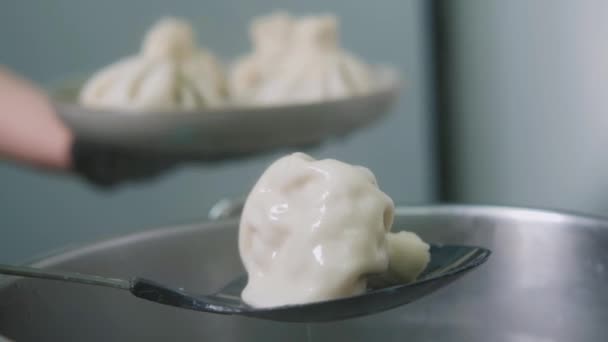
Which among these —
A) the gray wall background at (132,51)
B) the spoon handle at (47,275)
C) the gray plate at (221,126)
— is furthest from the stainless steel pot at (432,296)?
the gray wall background at (132,51)

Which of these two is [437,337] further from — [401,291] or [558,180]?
[558,180]

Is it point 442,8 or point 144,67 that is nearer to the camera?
point 144,67

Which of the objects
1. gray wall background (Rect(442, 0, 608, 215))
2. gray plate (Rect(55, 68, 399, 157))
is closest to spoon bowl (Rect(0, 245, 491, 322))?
gray plate (Rect(55, 68, 399, 157))

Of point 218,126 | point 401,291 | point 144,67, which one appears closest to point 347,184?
point 401,291

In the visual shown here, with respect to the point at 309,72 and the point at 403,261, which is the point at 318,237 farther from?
the point at 309,72

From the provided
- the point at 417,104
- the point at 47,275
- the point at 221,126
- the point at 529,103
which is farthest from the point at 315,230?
the point at 417,104

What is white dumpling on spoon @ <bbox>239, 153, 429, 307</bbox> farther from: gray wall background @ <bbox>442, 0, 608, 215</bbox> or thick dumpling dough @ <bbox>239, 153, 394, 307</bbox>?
gray wall background @ <bbox>442, 0, 608, 215</bbox>

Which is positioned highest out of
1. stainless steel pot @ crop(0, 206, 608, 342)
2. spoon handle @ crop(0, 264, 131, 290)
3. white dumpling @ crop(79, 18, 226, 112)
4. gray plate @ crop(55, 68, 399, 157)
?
white dumpling @ crop(79, 18, 226, 112)
